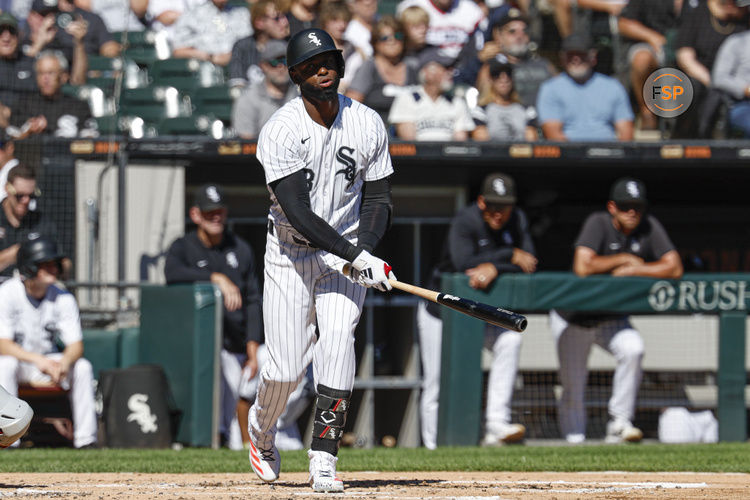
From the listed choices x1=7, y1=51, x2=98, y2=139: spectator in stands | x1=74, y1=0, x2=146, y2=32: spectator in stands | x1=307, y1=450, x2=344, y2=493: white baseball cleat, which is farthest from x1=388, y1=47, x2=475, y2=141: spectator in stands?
x1=307, y1=450, x2=344, y2=493: white baseball cleat

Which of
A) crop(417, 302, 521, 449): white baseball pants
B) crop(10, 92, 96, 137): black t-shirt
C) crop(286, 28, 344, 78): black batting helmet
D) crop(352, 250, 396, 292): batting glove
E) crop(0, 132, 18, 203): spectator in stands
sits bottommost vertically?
crop(417, 302, 521, 449): white baseball pants

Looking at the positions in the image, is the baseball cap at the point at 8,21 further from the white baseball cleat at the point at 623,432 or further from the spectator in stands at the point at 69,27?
the white baseball cleat at the point at 623,432

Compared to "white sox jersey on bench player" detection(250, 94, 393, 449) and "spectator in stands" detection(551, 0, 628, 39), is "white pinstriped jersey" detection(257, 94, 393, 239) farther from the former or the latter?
"spectator in stands" detection(551, 0, 628, 39)

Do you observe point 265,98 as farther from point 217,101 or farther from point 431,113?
point 431,113

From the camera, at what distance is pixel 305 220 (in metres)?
4.56

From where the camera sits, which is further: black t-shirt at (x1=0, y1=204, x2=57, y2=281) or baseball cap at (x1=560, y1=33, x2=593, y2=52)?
baseball cap at (x1=560, y1=33, x2=593, y2=52)

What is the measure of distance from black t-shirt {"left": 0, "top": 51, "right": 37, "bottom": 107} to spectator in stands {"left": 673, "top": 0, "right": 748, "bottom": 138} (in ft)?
18.0

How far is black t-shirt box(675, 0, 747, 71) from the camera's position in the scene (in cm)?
993

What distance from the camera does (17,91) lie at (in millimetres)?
9750

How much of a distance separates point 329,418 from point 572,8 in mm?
6986

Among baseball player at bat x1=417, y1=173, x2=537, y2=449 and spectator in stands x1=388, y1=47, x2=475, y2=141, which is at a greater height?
spectator in stands x1=388, y1=47, x2=475, y2=141

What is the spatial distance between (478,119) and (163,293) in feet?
9.91

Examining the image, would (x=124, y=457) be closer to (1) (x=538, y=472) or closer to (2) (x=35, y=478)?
(2) (x=35, y=478)

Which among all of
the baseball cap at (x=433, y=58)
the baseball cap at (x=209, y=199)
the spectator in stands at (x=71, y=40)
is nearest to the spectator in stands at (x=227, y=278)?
the baseball cap at (x=209, y=199)
